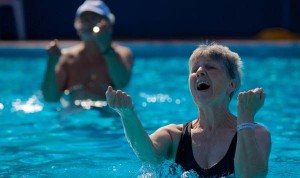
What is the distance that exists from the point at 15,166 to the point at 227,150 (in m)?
1.65

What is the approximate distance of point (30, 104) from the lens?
23.6ft

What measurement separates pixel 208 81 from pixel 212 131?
1.09 ft

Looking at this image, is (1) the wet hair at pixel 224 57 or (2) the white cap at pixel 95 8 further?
(2) the white cap at pixel 95 8

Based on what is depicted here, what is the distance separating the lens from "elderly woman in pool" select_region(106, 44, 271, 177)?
3.33 m

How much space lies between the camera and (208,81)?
3576 millimetres

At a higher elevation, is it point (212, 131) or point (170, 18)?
point (212, 131)

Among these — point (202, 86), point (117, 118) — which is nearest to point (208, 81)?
point (202, 86)

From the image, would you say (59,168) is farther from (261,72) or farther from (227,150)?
Answer: (261,72)

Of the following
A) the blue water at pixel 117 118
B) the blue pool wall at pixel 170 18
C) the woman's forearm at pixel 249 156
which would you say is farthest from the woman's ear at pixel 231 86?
the blue pool wall at pixel 170 18

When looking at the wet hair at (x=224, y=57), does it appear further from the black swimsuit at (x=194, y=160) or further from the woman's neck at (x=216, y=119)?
the black swimsuit at (x=194, y=160)

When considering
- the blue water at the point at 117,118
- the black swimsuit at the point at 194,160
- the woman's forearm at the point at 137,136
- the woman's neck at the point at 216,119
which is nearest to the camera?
the woman's forearm at the point at 137,136

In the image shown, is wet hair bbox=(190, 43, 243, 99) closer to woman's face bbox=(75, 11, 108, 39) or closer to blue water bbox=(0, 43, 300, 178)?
blue water bbox=(0, 43, 300, 178)

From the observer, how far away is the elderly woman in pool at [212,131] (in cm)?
333

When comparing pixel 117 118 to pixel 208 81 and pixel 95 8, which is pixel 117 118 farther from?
pixel 208 81
